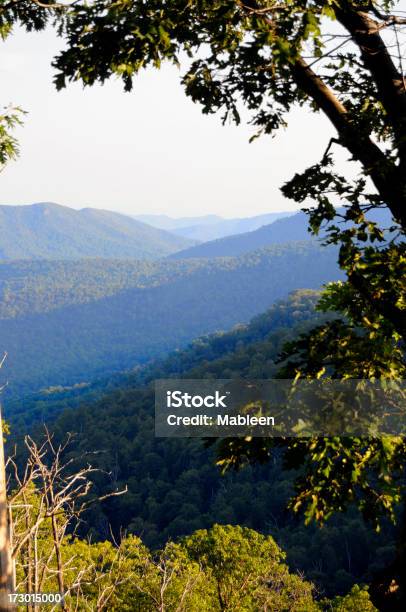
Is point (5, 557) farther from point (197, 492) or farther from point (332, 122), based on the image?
point (197, 492)

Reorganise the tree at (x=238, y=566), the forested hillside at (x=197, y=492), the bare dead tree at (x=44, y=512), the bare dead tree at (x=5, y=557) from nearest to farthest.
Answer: the bare dead tree at (x=5, y=557), the bare dead tree at (x=44, y=512), the tree at (x=238, y=566), the forested hillside at (x=197, y=492)

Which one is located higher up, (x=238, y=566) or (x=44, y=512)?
(x=44, y=512)

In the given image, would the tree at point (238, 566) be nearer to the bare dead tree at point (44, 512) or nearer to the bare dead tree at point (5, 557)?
the bare dead tree at point (44, 512)

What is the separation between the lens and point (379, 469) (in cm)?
520

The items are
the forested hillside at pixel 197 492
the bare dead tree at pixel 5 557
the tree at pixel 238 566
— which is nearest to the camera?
the bare dead tree at pixel 5 557

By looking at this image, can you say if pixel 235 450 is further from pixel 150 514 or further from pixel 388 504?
pixel 150 514

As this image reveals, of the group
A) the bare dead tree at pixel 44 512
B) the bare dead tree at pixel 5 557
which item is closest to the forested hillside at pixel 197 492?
the bare dead tree at pixel 44 512

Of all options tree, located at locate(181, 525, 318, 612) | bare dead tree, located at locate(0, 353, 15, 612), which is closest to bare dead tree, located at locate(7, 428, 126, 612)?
bare dead tree, located at locate(0, 353, 15, 612)

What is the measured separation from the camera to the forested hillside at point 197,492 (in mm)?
56531

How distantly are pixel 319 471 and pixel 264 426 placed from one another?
2.49 feet

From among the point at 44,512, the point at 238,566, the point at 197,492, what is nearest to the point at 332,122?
the point at 44,512

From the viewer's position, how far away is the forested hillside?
5653 cm

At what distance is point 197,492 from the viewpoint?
72562 millimetres

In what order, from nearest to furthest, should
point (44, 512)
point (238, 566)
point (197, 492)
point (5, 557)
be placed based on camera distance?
point (5, 557) → point (44, 512) → point (238, 566) → point (197, 492)
